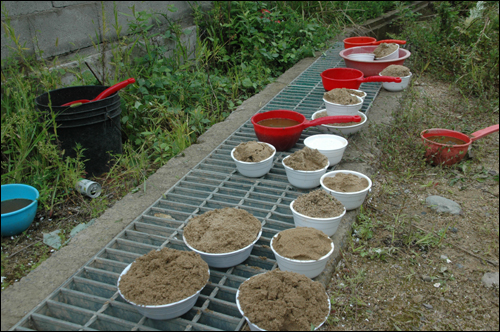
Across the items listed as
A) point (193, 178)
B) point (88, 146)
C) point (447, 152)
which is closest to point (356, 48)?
point (447, 152)

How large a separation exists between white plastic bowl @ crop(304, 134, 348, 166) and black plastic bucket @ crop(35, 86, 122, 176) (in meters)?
1.60

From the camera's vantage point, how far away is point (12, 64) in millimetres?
3379

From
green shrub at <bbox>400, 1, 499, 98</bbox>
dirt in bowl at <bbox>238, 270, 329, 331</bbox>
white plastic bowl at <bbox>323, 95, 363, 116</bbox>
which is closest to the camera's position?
dirt in bowl at <bbox>238, 270, 329, 331</bbox>

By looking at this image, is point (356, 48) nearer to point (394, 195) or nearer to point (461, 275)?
point (394, 195)

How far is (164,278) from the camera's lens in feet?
6.02

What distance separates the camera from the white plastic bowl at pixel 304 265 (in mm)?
1933

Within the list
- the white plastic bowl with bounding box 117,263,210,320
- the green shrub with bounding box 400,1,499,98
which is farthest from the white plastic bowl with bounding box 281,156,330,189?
the green shrub with bounding box 400,1,499,98

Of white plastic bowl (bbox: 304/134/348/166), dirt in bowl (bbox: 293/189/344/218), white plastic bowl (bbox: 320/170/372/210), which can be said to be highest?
dirt in bowl (bbox: 293/189/344/218)

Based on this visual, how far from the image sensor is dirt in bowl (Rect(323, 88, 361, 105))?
11.3 ft

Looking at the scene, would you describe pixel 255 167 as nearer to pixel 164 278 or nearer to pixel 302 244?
pixel 302 244

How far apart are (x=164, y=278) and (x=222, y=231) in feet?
1.33

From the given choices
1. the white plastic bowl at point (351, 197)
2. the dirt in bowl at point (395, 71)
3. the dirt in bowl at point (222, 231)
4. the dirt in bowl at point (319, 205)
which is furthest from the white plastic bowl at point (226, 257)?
the dirt in bowl at point (395, 71)

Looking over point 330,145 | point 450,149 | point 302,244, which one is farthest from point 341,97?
point 302,244

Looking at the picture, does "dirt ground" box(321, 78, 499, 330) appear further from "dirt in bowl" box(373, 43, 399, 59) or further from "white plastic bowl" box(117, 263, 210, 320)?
"dirt in bowl" box(373, 43, 399, 59)
